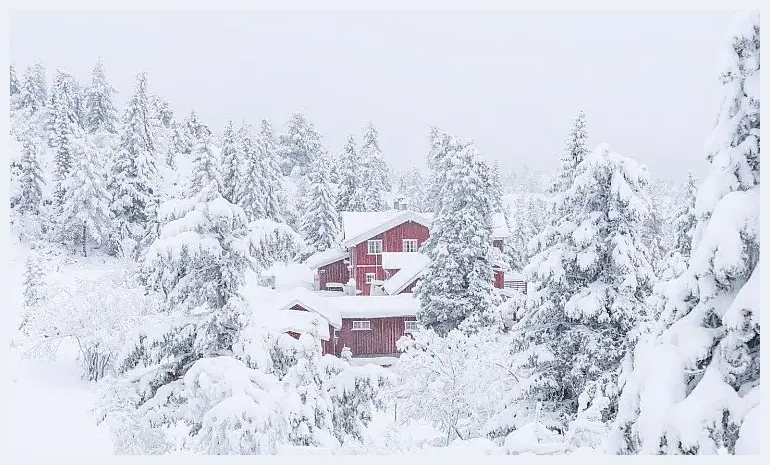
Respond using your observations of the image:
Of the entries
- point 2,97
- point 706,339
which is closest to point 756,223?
point 706,339

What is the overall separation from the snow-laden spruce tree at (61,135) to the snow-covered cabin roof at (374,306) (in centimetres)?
2541

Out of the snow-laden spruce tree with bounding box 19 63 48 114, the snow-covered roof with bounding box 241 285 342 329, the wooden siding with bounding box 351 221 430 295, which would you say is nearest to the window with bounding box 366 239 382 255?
the wooden siding with bounding box 351 221 430 295

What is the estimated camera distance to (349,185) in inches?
2010

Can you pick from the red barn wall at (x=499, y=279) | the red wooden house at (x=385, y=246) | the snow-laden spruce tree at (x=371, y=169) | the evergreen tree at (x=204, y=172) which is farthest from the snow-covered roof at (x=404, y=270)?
the evergreen tree at (x=204, y=172)

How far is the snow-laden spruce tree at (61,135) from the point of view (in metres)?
42.8

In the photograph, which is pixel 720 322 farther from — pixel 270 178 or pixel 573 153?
pixel 270 178

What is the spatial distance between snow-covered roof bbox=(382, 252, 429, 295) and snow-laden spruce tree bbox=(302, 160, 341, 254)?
12.1m

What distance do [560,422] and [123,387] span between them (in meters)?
9.43

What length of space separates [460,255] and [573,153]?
13057 millimetres

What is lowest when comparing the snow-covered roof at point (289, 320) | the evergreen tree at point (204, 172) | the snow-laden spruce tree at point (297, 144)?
the snow-covered roof at point (289, 320)

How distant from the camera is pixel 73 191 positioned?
40.2 meters

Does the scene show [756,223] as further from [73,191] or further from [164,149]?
[164,149]

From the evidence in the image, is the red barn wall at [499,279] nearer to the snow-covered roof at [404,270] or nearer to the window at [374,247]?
the snow-covered roof at [404,270]

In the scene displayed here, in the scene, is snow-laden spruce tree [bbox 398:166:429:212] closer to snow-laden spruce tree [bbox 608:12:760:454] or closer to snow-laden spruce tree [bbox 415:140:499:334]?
snow-laden spruce tree [bbox 415:140:499:334]
